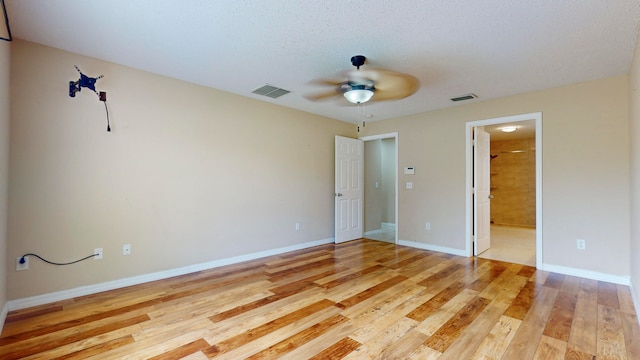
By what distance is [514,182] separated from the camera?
7789 millimetres

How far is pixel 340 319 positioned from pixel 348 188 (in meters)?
3.38

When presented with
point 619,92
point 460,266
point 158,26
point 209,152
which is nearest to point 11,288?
point 209,152

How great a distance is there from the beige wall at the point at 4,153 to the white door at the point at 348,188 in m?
4.20

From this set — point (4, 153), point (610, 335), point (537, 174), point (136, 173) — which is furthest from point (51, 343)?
point (537, 174)

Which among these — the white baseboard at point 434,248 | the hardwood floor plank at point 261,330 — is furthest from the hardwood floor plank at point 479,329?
the white baseboard at point 434,248

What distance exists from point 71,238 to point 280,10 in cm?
294

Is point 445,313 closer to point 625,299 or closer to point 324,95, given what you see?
point 625,299

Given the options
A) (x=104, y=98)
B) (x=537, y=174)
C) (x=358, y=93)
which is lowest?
(x=537, y=174)

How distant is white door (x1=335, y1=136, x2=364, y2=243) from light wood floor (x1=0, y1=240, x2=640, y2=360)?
6.12 feet

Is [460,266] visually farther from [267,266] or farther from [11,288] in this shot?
[11,288]

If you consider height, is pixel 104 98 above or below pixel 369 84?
below

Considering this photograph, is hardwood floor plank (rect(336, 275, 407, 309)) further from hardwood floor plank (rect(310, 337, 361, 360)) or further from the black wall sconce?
the black wall sconce

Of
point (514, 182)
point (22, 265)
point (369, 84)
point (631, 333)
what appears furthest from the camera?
point (514, 182)

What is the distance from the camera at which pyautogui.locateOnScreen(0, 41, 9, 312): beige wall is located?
2322 millimetres
